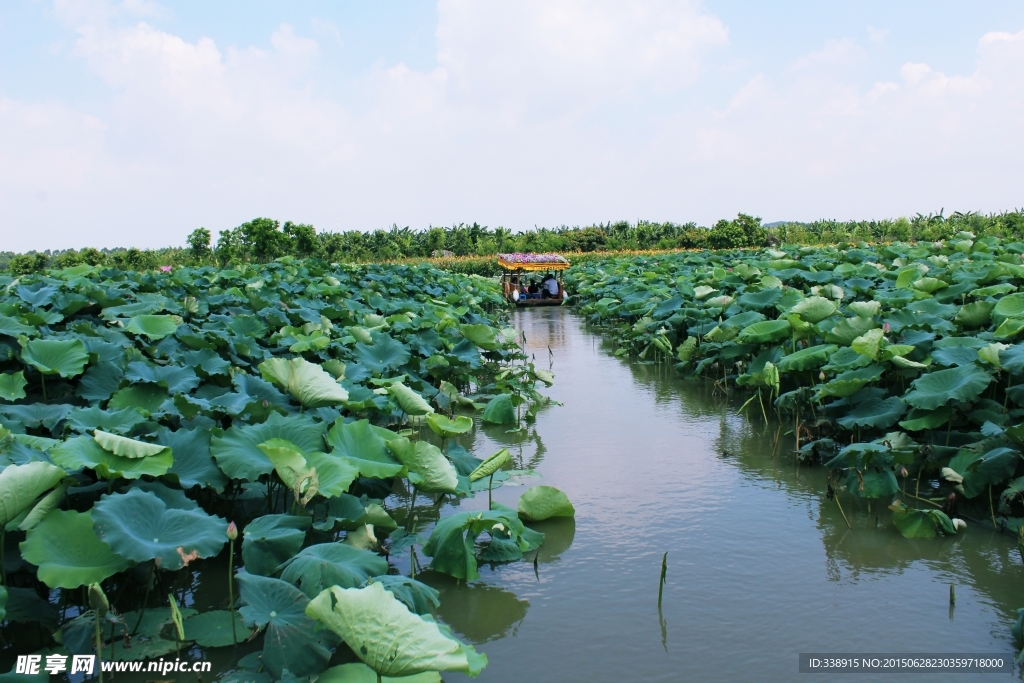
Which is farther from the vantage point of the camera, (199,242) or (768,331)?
(199,242)

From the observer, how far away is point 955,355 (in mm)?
4762

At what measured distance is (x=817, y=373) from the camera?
6293mm

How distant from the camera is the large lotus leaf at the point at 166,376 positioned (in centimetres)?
392

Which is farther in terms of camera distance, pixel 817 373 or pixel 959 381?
pixel 817 373

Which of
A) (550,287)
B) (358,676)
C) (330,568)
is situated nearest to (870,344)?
(330,568)

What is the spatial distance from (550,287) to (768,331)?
14106 millimetres

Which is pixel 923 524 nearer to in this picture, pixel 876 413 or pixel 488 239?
pixel 876 413

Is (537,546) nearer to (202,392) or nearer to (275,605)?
(275,605)

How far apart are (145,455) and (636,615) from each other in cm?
208

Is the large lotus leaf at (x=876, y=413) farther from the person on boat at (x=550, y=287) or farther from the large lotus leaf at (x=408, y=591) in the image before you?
the person on boat at (x=550, y=287)

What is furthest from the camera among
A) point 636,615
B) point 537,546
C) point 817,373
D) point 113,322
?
point 817,373

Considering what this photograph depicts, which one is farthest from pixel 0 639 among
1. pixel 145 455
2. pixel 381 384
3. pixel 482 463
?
pixel 381 384

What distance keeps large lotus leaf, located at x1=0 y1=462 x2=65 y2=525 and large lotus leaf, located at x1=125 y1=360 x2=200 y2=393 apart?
1.43 metres

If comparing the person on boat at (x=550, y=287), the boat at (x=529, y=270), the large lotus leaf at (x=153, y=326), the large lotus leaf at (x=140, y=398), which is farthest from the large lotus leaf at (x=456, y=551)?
the person on boat at (x=550, y=287)
